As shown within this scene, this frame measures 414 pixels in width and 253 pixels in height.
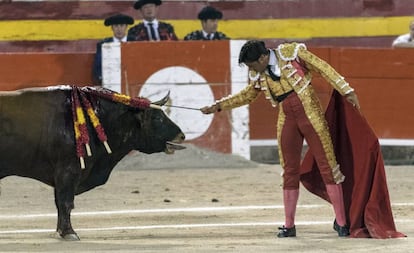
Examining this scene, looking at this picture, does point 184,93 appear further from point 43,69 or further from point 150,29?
point 43,69

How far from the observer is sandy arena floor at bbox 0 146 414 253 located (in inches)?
280

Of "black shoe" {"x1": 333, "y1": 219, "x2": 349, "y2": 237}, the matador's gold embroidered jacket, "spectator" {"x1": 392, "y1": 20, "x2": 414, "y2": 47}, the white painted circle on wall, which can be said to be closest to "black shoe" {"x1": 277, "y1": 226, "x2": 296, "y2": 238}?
"black shoe" {"x1": 333, "y1": 219, "x2": 349, "y2": 237}

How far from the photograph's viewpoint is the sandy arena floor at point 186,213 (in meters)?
7.12

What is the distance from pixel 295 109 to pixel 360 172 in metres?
0.58

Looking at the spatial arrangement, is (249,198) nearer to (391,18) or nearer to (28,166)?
(28,166)

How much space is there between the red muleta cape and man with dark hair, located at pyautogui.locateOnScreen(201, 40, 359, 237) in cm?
11

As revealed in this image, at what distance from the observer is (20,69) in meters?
11.9

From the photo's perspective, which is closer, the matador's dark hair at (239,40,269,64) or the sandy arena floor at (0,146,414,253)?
the sandy arena floor at (0,146,414,253)

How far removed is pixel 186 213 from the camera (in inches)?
352

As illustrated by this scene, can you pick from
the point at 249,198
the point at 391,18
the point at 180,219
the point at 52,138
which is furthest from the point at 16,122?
the point at 391,18


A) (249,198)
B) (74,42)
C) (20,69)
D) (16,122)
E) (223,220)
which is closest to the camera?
(16,122)

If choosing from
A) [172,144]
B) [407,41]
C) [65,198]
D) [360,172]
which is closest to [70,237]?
[65,198]

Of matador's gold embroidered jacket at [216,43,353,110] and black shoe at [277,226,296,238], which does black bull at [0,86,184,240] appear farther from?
black shoe at [277,226,296,238]

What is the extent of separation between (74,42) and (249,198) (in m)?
5.09
